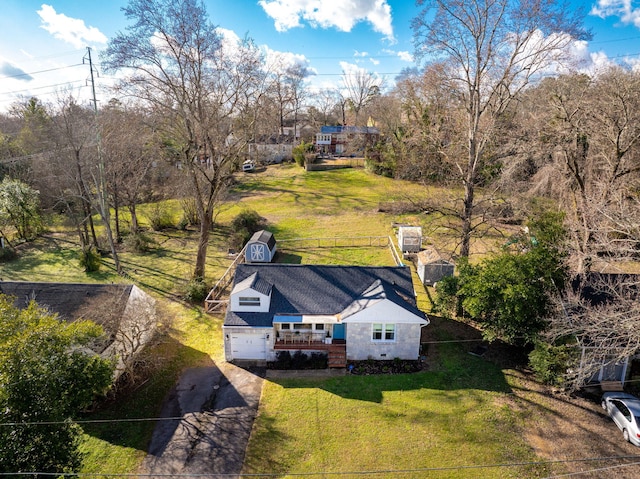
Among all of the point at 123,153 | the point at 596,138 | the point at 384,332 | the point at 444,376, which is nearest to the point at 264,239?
the point at 384,332

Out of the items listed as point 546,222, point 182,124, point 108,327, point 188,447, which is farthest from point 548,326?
point 182,124

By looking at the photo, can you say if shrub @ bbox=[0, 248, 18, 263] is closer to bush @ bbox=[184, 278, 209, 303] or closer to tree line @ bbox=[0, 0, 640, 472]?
tree line @ bbox=[0, 0, 640, 472]

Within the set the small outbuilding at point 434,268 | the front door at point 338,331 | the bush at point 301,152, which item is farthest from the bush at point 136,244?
the bush at point 301,152

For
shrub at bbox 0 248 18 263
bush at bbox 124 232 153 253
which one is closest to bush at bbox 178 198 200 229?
bush at bbox 124 232 153 253

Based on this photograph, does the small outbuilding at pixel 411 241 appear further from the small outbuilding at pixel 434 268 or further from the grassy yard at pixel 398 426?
the grassy yard at pixel 398 426

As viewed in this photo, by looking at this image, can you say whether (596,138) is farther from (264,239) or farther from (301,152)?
(301,152)

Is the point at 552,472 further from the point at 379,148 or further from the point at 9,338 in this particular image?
the point at 379,148
